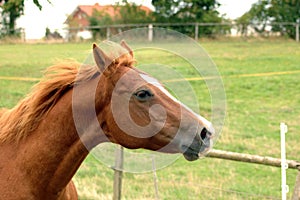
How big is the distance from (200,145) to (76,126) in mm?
718

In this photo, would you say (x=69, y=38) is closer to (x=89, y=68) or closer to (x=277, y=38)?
(x=277, y=38)

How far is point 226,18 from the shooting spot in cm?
3072

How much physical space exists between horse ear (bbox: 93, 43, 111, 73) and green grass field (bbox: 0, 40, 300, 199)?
492 millimetres

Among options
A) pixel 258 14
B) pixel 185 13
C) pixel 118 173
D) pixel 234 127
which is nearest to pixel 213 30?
pixel 185 13

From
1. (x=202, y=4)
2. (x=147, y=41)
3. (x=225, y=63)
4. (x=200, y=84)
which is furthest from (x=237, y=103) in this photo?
(x=202, y=4)

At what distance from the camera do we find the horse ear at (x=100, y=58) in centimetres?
300

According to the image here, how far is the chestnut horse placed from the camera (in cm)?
298

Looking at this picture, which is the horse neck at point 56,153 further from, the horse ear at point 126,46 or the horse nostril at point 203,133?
the horse nostril at point 203,133

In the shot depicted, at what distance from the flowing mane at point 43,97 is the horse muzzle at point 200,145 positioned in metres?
0.59

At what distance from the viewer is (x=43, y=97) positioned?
3254 millimetres

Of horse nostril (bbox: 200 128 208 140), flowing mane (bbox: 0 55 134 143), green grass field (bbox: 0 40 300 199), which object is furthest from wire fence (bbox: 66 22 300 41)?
horse nostril (bbox: 200 128 208 140)

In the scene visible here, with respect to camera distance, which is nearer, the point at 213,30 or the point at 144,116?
the point at 144,116

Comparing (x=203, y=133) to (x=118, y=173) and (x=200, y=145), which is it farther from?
(x=118, y=173)

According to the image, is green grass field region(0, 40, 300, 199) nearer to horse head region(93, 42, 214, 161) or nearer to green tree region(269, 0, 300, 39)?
horse head region(93, 42, 214, 161)
